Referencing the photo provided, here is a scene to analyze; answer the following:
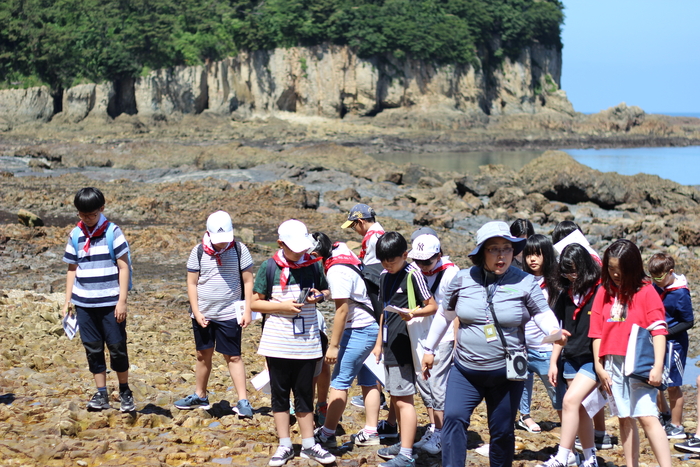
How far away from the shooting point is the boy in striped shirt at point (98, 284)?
16.6ft

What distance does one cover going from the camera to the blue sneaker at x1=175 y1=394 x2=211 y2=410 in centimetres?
559

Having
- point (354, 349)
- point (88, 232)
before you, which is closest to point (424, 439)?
point (354, 349)

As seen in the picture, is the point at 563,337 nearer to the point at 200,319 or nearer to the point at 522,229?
the point at 522,229

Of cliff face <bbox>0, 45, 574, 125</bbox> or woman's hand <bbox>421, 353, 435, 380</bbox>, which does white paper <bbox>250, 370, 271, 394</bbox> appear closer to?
woman's hand <bbox>421, 353, 435, 380</bbox>

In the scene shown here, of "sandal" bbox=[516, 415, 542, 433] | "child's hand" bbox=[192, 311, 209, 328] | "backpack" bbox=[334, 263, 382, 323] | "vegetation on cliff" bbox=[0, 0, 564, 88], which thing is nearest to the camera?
"backpack" bbox=[334, 263, 382, 323]

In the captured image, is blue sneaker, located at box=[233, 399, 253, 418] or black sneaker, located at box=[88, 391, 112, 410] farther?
blue sneaker, located at box=[233, 399, 253, 418]

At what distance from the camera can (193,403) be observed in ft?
18.5

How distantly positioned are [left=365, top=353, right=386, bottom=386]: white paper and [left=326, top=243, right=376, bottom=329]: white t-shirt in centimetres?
27

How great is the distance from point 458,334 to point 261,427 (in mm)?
1930

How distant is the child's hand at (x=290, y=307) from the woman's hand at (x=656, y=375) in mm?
2017

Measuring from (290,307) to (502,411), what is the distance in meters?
1.37

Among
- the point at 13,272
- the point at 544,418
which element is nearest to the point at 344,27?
the point at 13,272

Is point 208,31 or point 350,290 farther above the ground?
point 208,31

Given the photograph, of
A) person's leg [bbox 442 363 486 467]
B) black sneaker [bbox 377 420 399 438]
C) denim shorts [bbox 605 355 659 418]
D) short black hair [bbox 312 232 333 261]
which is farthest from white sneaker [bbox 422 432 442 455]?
short black hair [bbox 312 232 333 261]
